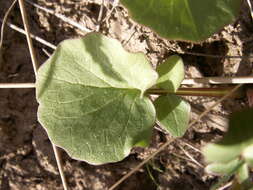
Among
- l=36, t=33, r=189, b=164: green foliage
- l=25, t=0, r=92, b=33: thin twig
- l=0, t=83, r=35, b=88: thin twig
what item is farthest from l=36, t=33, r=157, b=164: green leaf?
l=25, t=0, r=92, b=33: thin twig

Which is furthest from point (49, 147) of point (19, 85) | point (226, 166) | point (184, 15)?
point (226, 166)

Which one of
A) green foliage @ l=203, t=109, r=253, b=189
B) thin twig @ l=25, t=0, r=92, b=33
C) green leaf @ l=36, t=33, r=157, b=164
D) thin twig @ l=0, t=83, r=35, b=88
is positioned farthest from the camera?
thin twig @ l=25, t=0, r=92, b=33

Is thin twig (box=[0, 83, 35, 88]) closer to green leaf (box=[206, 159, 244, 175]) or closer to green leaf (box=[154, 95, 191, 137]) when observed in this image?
green leaf (box=[154, 95, 191, 137])

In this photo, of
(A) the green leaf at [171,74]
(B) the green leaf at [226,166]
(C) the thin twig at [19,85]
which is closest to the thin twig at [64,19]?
(C) the thin twig at [19,85]

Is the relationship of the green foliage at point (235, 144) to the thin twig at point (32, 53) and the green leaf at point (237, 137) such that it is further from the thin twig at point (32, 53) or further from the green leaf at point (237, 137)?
the thin twig at point (32, 53)

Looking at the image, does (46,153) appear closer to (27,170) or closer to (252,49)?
(27,170)
